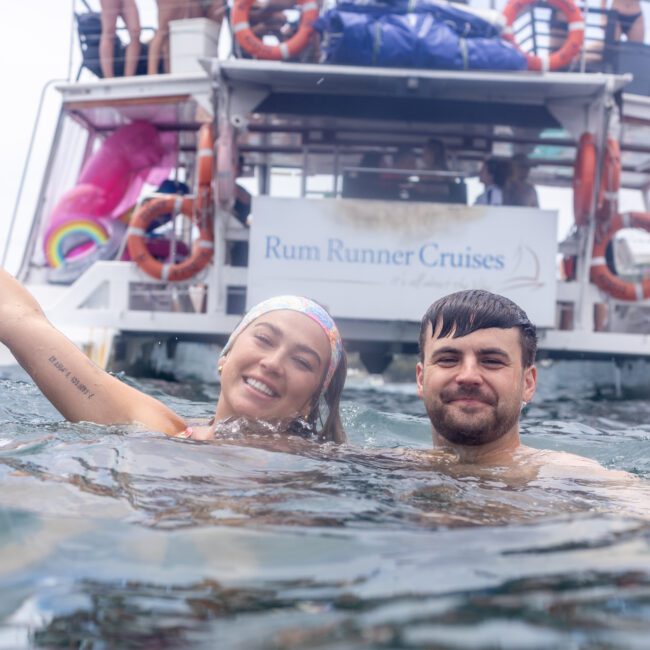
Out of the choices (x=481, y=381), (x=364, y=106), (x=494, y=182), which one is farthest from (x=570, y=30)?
(x=481, y=381)

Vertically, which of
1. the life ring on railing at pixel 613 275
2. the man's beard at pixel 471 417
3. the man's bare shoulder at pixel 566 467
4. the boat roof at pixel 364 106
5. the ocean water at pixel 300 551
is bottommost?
the man's bare shoulder at pixel 566 467

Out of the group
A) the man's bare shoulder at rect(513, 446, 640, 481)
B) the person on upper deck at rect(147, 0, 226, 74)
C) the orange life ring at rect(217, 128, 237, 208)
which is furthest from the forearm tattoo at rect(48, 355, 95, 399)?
the person on upper deck at rect(147, 0, 226, 74)

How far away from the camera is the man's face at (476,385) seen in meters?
3.28

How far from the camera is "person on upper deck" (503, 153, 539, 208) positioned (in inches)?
377

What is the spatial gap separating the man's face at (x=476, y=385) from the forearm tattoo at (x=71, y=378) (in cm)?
128

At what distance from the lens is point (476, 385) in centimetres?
327

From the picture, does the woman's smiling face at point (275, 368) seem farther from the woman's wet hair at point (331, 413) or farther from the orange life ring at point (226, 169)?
the orange life ring at point (226, 169)

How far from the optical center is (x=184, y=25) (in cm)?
1030

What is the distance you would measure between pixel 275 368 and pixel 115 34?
8163mm

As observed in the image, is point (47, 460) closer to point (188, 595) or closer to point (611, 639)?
point (188, 595)

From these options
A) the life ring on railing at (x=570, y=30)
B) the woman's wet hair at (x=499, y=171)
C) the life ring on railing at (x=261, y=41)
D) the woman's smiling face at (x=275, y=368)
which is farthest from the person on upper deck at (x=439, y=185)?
the woman's smiling face at (x=275, y=368)

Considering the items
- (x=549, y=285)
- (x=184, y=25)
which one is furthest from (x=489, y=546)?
(x=184, y=25)

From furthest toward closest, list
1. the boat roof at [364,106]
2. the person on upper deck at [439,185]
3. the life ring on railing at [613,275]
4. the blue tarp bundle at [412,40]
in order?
the person on upper deck at [439,185]
the life ring on railing at [613,275]
the boat roof at [364,106]
the blue tarp bundle at [412,40]

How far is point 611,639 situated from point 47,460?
6.07 feet
